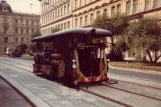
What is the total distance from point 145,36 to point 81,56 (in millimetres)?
12749

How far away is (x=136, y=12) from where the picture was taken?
1293 inches

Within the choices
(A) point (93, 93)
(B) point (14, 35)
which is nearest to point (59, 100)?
(A) point (93, 93)

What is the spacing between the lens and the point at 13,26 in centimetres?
9119

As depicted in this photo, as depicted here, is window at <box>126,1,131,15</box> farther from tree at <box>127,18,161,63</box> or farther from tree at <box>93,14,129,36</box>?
tree at <box>127,18,161,63</box>

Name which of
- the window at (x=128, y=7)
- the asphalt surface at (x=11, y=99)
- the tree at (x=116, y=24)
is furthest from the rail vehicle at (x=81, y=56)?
the window at (x=128, y=7)

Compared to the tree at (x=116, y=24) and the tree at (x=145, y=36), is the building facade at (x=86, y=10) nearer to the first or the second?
the tree at (x=116, y=24)

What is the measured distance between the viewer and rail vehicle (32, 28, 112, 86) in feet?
36.9

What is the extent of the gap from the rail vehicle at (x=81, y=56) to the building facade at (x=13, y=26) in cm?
7763

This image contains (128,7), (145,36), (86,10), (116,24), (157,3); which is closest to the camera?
(145,36)

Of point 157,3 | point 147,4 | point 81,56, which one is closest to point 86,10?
point 147,4

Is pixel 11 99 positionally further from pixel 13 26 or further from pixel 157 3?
pixel 13 26

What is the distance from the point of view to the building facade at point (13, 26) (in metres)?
88.5

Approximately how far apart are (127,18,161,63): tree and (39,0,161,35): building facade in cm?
385

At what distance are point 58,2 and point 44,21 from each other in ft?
47.1
